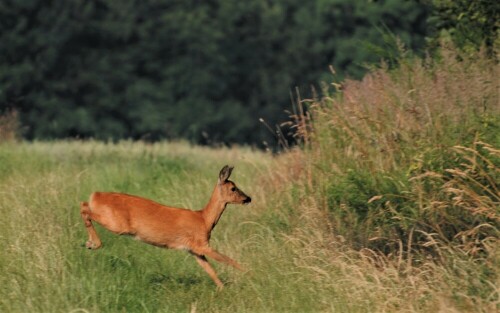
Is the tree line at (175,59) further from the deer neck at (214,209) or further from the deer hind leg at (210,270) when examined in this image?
the deer hind leg at (210,270)

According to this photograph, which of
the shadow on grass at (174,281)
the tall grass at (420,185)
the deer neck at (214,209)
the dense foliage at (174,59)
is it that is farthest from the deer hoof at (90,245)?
the dense foliage at (174,59)

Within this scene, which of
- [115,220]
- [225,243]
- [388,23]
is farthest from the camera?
[388,23]

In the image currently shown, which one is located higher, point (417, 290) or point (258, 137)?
point (417, 290)

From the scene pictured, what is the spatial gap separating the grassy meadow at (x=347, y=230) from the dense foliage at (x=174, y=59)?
89.7 ft

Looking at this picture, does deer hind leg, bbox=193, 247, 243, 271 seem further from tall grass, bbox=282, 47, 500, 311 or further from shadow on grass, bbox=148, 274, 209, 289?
tall grass, bbox=282, 47, 500, 311

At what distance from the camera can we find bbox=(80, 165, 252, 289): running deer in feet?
29.8

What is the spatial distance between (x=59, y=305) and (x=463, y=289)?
2.78 m

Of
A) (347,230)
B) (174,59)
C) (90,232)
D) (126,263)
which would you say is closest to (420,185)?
(347,230)

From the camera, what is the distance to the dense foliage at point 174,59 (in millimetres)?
40469

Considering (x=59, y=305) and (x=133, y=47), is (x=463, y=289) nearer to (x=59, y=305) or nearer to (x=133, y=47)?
(x=59, y=305)

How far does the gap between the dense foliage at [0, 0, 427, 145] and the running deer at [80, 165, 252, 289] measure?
96.6ft

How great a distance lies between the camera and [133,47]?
4262cm

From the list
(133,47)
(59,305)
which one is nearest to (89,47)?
(133,47)

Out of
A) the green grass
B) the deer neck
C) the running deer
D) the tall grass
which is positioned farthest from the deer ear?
the tall grass
